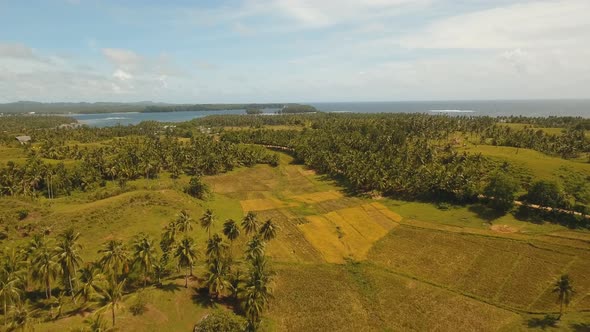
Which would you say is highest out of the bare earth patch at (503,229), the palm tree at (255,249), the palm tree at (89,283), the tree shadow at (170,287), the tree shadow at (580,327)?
the palm tree at (255,249)

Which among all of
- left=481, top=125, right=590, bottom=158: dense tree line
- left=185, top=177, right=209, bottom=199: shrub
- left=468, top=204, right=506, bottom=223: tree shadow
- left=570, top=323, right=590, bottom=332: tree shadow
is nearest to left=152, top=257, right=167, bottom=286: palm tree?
left=185, top=177, right=209, bottom=199: shrub

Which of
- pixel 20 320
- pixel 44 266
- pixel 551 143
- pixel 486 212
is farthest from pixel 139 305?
pixel 551 143

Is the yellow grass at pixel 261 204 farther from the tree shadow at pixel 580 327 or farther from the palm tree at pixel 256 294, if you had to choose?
the tree shadow at pixel 580 327

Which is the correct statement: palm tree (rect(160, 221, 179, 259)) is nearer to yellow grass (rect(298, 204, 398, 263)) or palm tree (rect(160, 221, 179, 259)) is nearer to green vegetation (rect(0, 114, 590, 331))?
green vegetation (rect(0, 114, 590, 331))

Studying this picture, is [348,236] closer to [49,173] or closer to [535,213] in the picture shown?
[535,213]

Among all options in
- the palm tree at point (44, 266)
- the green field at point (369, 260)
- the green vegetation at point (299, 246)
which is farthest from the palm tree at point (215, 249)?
the palm tree at point (44, 266)

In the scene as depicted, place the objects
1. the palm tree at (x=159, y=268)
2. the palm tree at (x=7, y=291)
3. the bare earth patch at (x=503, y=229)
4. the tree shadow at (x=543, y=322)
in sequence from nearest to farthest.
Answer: the palm tree at (x=7, y=291) < the tree shadow at (x=543, y=322) < the palm tree at (x=159, y=268) < the bare earth patch at (x=503, y=229)

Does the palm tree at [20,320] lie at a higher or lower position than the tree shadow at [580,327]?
higher
